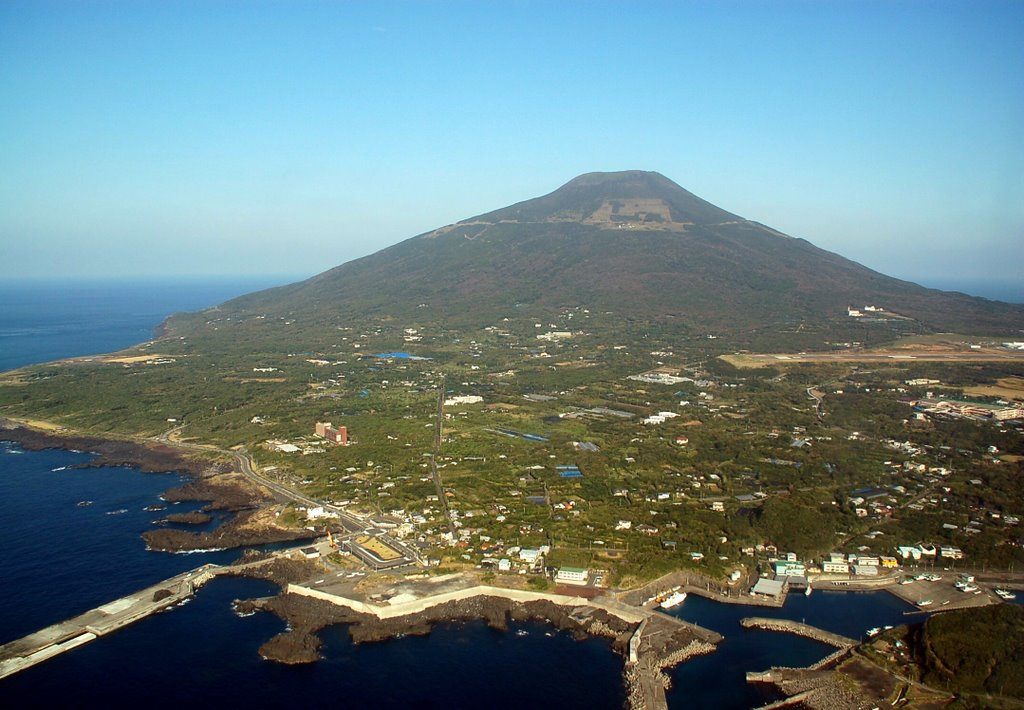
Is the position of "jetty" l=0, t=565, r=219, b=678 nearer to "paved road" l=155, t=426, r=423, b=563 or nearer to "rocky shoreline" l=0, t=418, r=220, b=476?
"paved road" l=155, t=426, r=423, b=563

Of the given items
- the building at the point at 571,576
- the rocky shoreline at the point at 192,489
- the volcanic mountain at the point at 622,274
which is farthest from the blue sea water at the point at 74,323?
the building at the point at 571,576

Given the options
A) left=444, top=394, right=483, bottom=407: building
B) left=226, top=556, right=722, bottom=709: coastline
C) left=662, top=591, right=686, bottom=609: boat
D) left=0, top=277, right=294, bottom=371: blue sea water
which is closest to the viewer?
left=226, top=556, right=722, bottom=709: coastline

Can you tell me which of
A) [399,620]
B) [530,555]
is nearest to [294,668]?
[399,620]

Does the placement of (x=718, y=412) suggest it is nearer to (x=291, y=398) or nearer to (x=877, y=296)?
(x=291, y=398)

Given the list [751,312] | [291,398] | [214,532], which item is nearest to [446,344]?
[291,398]

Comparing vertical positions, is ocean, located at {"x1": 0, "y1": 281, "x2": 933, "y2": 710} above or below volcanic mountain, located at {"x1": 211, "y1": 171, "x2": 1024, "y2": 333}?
below

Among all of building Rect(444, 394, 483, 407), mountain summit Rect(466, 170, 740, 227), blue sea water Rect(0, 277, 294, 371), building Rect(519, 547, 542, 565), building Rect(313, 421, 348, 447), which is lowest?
building Rect(519, 547, 542, 565)

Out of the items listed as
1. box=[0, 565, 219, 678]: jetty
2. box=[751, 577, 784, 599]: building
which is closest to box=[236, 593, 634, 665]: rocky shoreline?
box=[0, 565, 219, 678]: jetty
